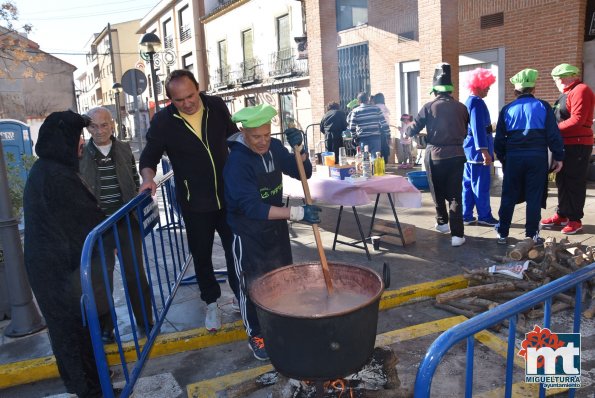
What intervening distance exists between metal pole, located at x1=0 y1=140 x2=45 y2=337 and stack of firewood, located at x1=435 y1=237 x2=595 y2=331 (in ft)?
12.1

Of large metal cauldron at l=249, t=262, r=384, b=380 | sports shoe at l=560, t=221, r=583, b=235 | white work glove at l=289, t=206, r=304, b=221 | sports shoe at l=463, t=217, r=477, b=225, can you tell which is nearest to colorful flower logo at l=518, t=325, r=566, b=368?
large metal cauldron at l=249, t=262, r=384, b=380

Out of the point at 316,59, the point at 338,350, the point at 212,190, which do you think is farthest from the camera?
the point at 316,59

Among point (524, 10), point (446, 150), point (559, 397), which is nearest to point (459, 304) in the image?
point (559, 397)

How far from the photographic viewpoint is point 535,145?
209 inches

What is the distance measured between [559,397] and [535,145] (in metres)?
3.14

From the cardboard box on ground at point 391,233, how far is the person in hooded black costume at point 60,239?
3.96 m

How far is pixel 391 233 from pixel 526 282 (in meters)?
2.03

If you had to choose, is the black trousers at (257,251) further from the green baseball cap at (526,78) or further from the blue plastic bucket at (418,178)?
the blue plastic bucket at (418,178)

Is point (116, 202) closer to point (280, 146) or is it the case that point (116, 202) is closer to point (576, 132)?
point (280, 146)

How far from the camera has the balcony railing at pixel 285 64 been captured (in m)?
18.5

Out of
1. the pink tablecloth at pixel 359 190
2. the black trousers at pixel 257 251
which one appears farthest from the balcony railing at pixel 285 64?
the black trousers at pixel 257 251

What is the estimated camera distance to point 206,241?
390 cm

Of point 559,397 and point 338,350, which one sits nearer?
point 338,350

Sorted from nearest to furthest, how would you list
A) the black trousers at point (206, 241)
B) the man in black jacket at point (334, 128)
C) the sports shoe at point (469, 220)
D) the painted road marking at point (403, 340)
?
the painted road marking at point (403, 340) → the black trousers at point (206, 241) → the sports shoe at point (469, 220) → the man in black jacket at point (334, 128)
